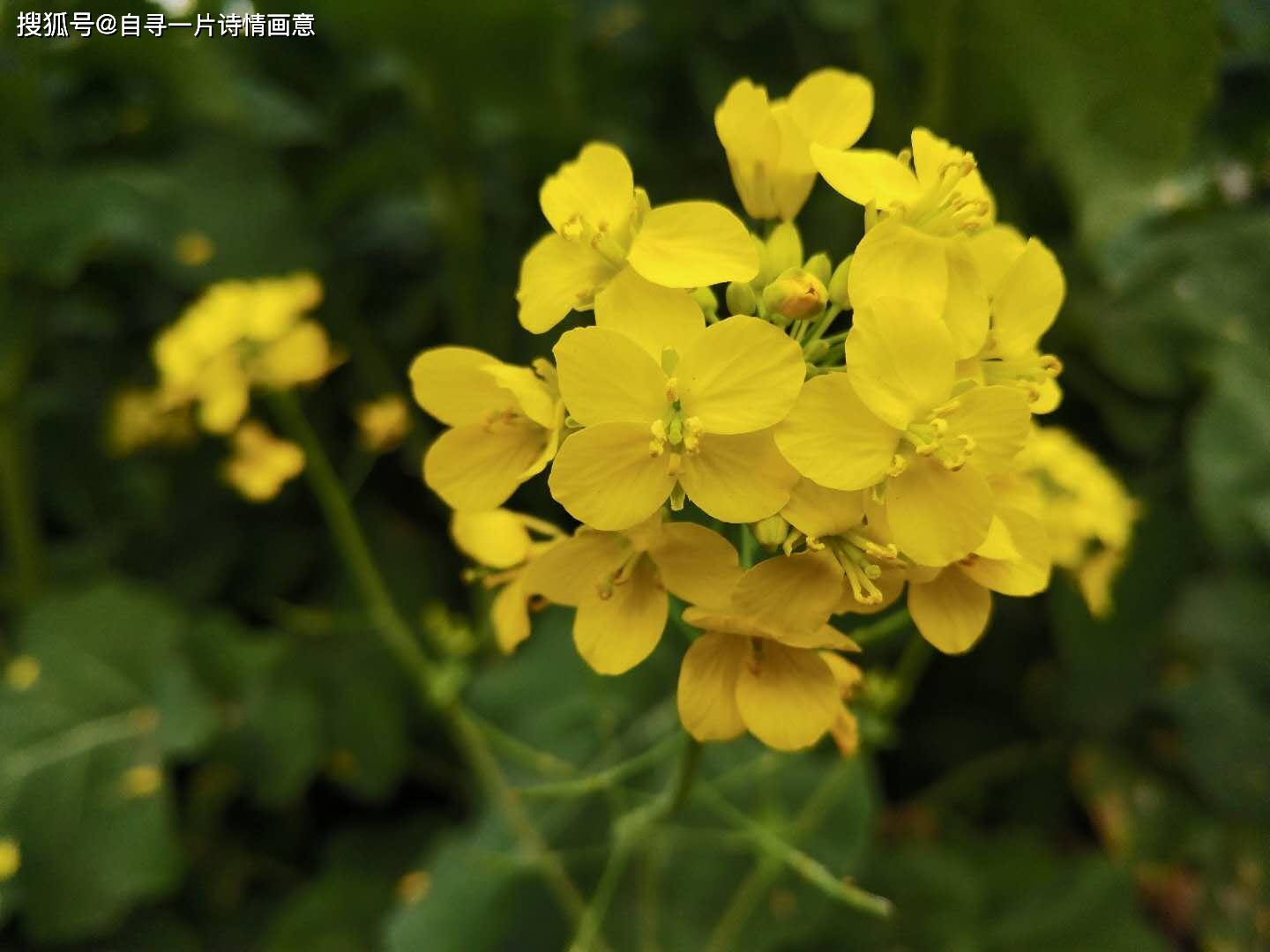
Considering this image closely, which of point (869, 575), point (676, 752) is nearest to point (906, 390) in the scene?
point (869, 575)

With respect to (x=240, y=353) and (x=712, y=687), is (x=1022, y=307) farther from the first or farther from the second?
(x=240, y=353)

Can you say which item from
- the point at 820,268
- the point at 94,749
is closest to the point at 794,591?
the point at 820,268

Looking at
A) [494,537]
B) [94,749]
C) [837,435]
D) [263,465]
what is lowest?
[94,749]

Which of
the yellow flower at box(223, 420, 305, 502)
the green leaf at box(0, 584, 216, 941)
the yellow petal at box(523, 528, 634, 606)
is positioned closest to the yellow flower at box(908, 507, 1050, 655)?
the yellow petal at box(523, 528, 634, 606)

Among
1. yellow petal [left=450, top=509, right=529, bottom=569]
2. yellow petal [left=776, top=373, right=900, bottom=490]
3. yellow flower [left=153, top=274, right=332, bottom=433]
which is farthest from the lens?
yellow flower [left=153, top=274, right=332, bottom=433]

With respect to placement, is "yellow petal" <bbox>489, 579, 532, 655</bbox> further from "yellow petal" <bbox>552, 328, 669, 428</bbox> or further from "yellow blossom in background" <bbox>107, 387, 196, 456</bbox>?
"yellow blossom in background" <bbox>107, 387, 196, 456</bbox>

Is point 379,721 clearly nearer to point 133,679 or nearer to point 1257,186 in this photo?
point 133,679
